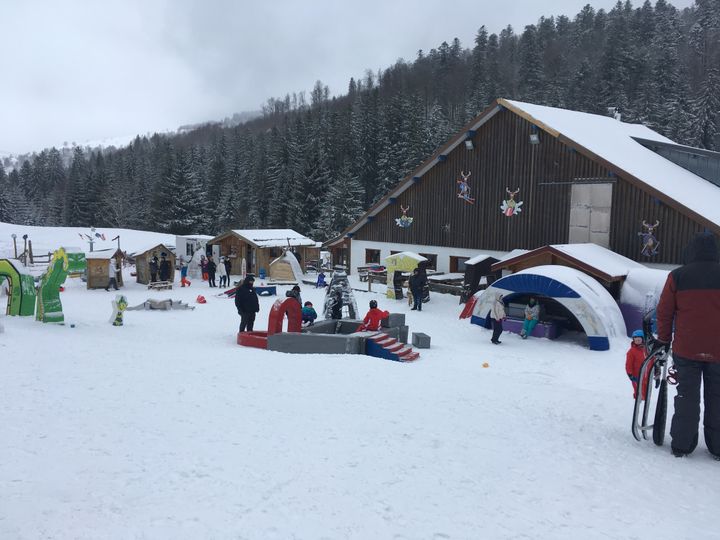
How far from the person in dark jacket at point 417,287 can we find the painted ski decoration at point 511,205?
5962 mm

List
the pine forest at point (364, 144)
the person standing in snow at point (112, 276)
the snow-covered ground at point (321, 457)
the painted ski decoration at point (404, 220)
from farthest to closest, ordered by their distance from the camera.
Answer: the pine forest at point (364, 144) → the painted ski decoration at point (404, 220) → the person standing in snow at point (112, 276) → the snow-covered ground at point (321, 457)

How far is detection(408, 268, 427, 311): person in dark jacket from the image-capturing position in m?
21.6

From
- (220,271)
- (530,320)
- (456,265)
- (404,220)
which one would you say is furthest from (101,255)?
(530,320)

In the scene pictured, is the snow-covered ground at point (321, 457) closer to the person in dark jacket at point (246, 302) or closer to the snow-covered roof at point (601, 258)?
the person in dark jacket at point (246, 302)

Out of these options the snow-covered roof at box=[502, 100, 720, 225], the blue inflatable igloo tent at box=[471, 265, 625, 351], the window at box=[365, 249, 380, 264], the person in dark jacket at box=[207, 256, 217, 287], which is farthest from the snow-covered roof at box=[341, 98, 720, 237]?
the person in dark jacket at box=[207, 256, 217, 287]

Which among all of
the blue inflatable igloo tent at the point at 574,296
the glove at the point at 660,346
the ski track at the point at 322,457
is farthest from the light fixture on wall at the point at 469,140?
the glove at the point at 660,346

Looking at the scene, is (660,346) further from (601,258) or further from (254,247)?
(254,247)

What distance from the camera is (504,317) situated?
16219mm

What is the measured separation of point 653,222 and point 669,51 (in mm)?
55694

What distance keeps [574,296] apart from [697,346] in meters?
10.3

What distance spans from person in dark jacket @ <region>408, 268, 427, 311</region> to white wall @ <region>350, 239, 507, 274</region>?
215 inches

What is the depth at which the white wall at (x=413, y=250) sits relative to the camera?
2684 cm

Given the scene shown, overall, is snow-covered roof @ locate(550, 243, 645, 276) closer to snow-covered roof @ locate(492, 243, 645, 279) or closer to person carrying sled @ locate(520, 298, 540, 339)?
snow-covered roof @ locate(492, 243, 645, 279)

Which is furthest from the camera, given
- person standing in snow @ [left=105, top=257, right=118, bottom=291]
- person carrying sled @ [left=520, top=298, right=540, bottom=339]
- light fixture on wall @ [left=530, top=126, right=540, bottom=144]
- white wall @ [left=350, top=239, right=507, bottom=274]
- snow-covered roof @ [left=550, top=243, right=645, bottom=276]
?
person standing in snow @ [left=105, top=257, right=118, bottom=291]
